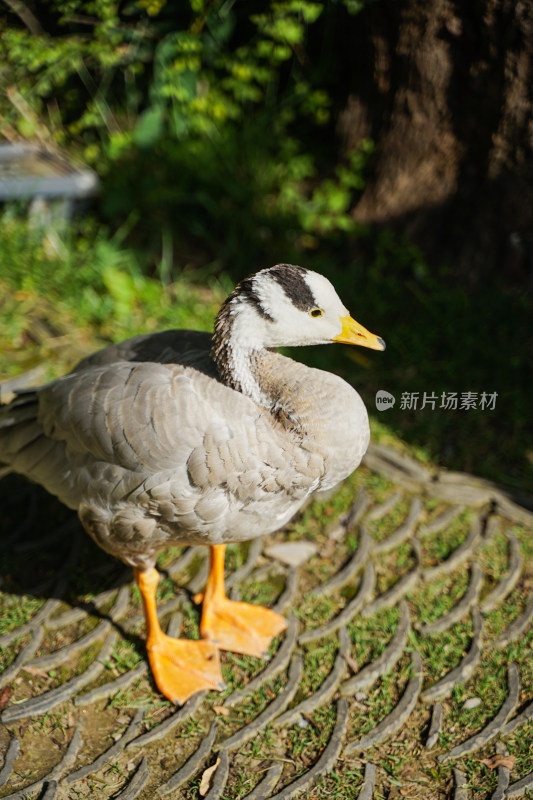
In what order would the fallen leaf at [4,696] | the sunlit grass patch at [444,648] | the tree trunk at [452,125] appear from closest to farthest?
the fallen leaf at [4,696]
the sunlit grass patch at [444,648]
the tree trunk at [452,125]

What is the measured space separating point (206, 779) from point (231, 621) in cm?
72

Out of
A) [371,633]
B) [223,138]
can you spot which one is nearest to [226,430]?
[371,633]

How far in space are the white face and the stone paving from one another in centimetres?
141

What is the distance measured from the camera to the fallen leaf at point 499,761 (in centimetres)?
261

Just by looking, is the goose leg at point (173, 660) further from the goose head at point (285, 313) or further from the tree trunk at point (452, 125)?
the tree trunk at point (452, 125)

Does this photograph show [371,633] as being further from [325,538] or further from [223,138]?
[223,138]

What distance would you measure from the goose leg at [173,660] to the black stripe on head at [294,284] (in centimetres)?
133

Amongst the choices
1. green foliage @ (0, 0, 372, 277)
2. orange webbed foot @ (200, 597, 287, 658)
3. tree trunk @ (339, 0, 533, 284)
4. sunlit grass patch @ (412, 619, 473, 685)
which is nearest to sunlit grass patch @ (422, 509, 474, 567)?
sunlit grass patch @ (412, 619, 473, 685)

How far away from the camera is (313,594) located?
329 centimetres

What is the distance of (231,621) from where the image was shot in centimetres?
312

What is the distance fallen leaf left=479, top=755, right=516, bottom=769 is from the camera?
8.57 feet

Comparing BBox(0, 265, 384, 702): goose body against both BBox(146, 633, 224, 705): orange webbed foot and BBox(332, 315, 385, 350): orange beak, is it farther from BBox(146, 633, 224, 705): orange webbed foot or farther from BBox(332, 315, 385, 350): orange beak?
BBox(146, 633, 224, 705): orange webbed foot

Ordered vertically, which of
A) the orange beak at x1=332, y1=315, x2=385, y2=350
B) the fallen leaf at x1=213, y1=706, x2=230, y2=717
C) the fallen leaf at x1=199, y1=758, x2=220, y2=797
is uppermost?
the orange beak at x1=332, y1=315, x2=385, y2=350

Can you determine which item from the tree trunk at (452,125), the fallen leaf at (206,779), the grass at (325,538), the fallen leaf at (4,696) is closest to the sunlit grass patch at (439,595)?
the grass at (325,538)
